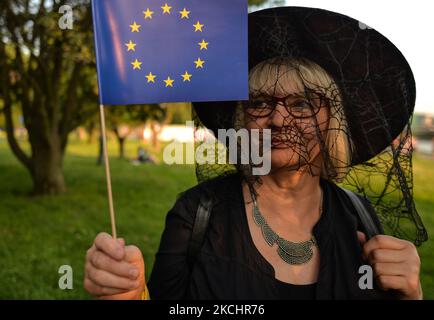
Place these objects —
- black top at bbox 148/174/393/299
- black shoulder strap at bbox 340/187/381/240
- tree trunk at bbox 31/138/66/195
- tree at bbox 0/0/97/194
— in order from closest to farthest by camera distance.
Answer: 1. black top at bbox 148/174/393/299
2. black shoulder strap at bbox 340/187/381/240
3. tree at bbox 0/0/97/194
4. tree trunk at bbox 31/138/66/195

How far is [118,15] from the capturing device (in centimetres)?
201

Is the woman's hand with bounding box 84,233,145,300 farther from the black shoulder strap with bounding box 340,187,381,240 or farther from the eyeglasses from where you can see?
the black shoulder strap with bounding box 340,187,381,240

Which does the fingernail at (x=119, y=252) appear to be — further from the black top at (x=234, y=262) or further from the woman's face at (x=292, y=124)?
the woman's face at (x=292, y=124)

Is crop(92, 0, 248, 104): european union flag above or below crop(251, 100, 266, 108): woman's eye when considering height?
above

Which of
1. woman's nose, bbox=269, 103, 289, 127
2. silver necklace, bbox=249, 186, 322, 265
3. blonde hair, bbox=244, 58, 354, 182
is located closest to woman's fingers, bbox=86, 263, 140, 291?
silver necklace, bbox=249, 186, 322, 265

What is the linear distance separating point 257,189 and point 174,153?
1.84 ft

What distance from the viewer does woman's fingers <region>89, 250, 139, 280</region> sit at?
1.74 meters

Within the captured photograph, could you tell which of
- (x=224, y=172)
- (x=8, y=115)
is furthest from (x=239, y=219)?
(x=8, y=115)

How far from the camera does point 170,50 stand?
2061 mm

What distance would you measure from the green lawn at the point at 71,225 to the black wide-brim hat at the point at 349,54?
1.25 meters

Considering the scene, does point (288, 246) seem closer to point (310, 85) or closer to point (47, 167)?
point (310, 85)

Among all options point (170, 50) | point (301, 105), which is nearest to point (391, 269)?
point (301, 105)

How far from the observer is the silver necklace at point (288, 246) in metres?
2.04

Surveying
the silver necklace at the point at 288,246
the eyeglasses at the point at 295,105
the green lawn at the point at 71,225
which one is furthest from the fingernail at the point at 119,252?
the green lawn at the point at 71,225
